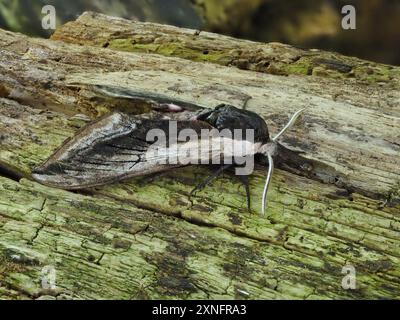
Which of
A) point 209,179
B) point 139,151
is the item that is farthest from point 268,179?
point 139,151

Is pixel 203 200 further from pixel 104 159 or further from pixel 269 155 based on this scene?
pixel 104 159

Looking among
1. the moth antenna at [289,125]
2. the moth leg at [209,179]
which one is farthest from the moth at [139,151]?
the moth antenna at [289,125]

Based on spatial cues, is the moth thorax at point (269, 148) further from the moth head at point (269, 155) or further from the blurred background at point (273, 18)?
the blurred background at point (273, 18)
